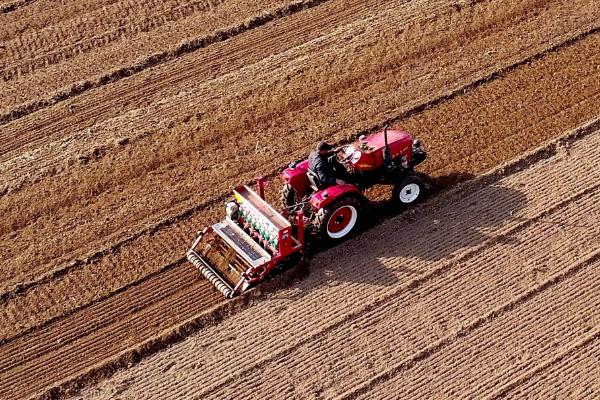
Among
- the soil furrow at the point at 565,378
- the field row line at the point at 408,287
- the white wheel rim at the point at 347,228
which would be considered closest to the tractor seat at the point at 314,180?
the white wheel rim at the point at 347,228

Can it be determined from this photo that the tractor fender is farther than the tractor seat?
No

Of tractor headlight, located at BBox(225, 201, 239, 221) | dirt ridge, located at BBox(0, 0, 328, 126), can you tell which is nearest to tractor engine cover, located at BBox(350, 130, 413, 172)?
tractor headlight, located at BBox(225, 201, 239, 221)

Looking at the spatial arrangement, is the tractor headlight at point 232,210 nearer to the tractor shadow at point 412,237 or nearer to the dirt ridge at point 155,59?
the tractor shadow at point 412,237

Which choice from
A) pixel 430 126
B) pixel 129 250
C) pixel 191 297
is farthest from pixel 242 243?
pixel 430 126

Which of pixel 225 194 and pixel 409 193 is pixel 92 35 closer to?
pixel 225 194

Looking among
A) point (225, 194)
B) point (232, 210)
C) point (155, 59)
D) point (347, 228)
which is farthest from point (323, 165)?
point (155, 59)

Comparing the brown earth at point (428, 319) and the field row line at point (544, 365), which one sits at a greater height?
the brown earth at point (428, 319)

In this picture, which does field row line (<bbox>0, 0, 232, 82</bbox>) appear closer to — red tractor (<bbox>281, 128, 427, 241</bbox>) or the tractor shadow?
red tractor (<bbox>281, 128, 427, 241</bbox>)
